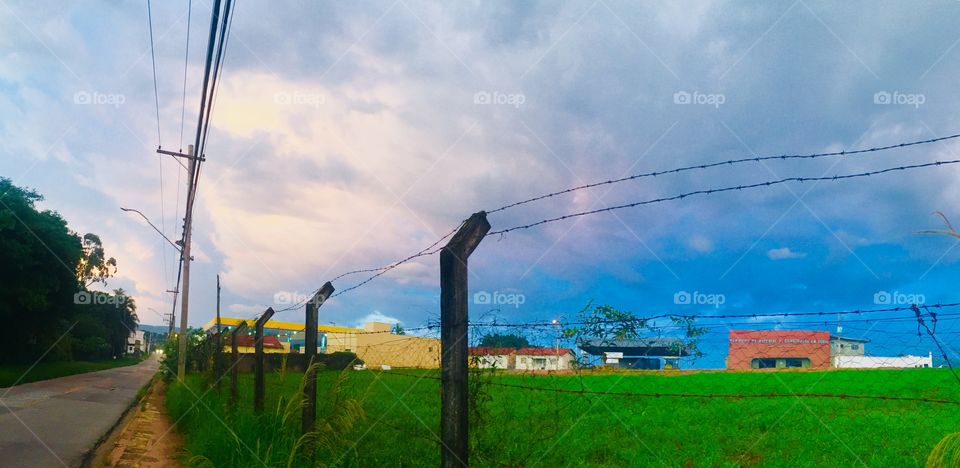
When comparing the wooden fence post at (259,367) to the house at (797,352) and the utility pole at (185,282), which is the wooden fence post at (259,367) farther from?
the utility pole at (185,282)

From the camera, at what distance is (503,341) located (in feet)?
16.4

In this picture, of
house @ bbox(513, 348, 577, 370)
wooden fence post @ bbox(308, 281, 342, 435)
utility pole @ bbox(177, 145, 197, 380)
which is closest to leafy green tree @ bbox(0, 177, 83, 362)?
utility pole @ bbox(177, 145, 197, 380)

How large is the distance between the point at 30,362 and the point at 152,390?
23.7 metres

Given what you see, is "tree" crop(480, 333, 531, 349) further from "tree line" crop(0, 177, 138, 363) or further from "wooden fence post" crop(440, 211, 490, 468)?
"tree line" crop(0, 177, 138, 363)

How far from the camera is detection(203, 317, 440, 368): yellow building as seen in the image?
6.47 m

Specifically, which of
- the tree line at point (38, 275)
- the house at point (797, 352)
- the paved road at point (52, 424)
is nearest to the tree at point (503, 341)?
the house at point (797, 352)

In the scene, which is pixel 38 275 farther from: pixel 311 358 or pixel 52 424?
pixel 311 358

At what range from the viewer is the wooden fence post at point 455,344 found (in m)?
4.05

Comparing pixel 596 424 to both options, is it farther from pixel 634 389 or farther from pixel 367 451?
pixel 634 389

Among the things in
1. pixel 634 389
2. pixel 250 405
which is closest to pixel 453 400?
pixel 250 405

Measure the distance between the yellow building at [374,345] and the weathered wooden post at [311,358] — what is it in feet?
1.16

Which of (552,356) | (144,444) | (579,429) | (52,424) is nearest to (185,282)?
(52,424)

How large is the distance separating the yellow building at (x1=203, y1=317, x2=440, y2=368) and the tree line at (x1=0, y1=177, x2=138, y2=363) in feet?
28.2

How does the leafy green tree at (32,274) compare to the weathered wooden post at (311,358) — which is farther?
the leafy green tree at (32,274)
